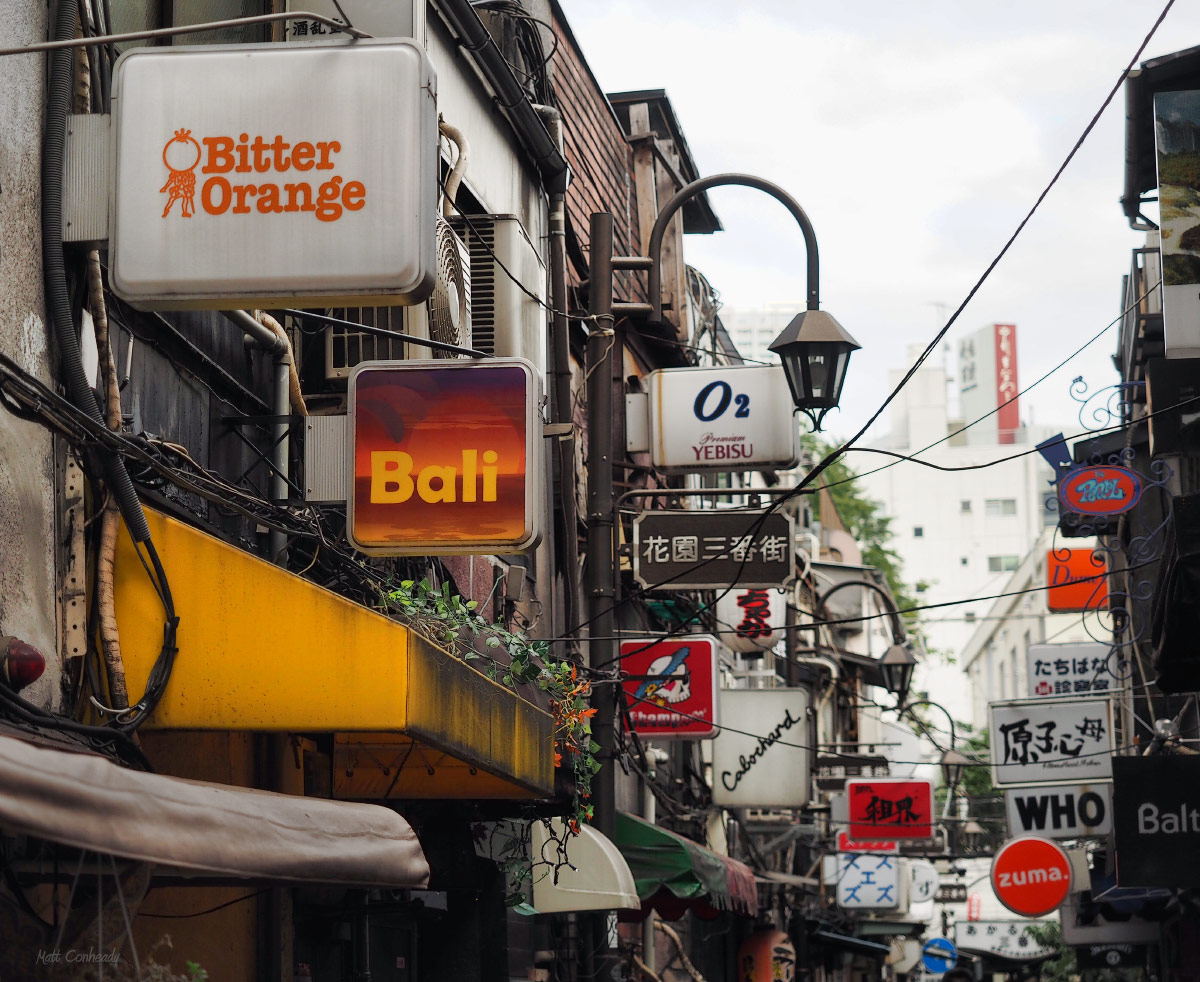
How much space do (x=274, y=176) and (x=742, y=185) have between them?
6.62m

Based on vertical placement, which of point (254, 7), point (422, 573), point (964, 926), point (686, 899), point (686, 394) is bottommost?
point (964, 926)

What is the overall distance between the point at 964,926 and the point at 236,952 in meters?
61.9

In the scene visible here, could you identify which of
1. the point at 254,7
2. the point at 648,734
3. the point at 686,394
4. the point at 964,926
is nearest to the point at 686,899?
the point at 648,734

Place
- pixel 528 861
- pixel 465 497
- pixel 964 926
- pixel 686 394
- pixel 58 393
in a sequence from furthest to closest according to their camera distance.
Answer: pixel 964 926 < pixel 686 394 < pixel 528 861 < pixel 465 497 < pixel 58 393

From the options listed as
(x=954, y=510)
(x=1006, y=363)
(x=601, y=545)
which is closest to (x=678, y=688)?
(x=601, y=545)

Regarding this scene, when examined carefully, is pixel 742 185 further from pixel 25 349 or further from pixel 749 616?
pixel 749 616

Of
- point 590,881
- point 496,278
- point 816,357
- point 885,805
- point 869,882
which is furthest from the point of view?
point 869,882

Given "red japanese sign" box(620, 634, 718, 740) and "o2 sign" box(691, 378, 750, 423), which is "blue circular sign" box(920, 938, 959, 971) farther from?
"o2 sign" box(691, 378, 750, 423)

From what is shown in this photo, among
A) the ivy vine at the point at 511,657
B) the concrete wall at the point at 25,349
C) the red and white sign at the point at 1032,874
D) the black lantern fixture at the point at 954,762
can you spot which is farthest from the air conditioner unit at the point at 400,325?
the black lantern fixture at the point at 954,762

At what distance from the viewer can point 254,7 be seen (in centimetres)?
980

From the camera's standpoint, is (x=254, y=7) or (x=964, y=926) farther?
(x=964, y=926)

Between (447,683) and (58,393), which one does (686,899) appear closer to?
(447,683)

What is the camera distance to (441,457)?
851cm

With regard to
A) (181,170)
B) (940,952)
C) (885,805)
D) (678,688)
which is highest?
(181,170)
